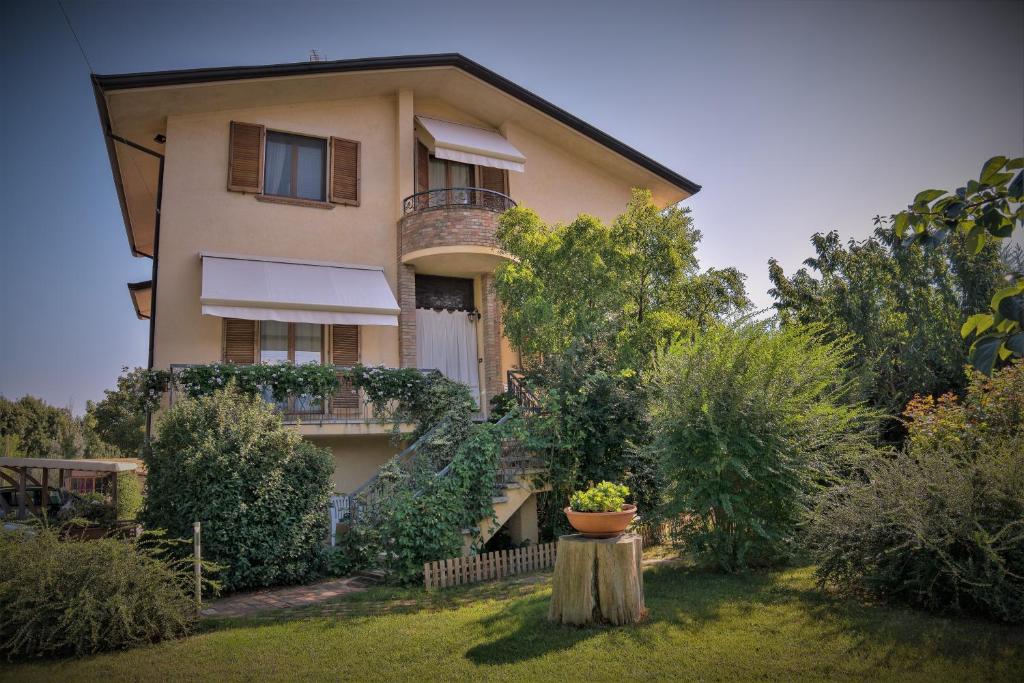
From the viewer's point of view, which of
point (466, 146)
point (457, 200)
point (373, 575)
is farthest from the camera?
point (457, 200)

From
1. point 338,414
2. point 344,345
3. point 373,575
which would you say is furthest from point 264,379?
point 373,575

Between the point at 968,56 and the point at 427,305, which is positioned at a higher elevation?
the point at 427,305

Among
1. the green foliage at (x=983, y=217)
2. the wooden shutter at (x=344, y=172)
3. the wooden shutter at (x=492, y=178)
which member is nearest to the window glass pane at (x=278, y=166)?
the wooden shutter at (x=344, y=172)

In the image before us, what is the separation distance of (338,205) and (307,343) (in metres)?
3.74

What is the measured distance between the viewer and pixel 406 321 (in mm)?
16766

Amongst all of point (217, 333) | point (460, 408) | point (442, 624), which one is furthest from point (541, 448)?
point (217, 333)

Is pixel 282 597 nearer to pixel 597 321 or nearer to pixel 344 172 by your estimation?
pixel 597 321

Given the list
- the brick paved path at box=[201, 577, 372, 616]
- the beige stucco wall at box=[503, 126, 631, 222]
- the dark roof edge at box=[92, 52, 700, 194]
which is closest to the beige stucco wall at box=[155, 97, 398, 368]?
the dark roof edge at box=[92, 52, 700, 194]

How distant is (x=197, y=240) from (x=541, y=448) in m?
9.58

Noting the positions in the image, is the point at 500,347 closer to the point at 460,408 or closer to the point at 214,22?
the point at 460,408

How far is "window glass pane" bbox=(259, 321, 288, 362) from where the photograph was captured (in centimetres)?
1552

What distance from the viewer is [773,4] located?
5.22 metres

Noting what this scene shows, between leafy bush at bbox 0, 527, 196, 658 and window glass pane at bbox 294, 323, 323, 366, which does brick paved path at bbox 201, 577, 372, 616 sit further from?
window glass pane at bbox 294, 323, 323, 366

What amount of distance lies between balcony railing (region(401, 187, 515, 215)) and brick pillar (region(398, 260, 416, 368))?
1.72 m
